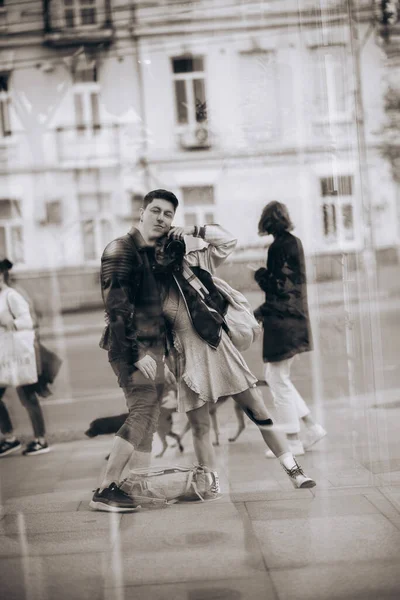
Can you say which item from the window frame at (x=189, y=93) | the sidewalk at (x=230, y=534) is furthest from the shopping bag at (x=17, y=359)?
the window frame at (x=189, y=93)

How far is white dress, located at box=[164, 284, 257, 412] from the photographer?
14.6 feet

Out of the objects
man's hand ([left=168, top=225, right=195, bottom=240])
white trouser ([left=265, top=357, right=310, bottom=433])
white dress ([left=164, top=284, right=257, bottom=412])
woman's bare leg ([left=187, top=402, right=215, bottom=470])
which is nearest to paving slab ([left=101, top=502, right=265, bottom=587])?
woman's bare leg ([left=187, top=402, right=215, bottom=470])

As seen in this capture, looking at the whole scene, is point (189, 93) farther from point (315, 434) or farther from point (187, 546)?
point (187, 546)

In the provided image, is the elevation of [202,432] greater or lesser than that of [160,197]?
lesser

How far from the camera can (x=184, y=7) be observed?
626 cm

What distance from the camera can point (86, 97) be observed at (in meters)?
6.98

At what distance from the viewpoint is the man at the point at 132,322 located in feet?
14.4

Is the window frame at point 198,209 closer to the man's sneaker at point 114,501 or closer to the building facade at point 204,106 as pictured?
the building facade at point 204,106

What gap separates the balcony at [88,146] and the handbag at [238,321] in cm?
286

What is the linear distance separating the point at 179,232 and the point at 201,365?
72 centimetres

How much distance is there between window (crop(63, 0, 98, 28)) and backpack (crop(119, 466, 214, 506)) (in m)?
3.46

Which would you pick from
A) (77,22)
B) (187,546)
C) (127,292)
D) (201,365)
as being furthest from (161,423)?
(77,22)

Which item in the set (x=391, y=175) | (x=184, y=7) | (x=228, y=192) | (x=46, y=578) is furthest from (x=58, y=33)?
(x=391, y=175)

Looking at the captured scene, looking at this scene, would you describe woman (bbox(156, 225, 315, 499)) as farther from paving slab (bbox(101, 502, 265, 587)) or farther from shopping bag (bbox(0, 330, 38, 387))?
shopping bag (bbox(0, 330, 38, 387))
